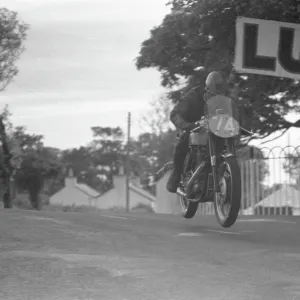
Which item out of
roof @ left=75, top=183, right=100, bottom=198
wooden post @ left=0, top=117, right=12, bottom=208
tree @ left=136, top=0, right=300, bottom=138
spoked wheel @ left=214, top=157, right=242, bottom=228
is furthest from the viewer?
roof @ left=75, top=183, right=100, bottom=198

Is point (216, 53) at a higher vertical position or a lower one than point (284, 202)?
higher

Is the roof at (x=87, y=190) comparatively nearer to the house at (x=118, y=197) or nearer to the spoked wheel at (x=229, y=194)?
the house at (x=118, y=197)

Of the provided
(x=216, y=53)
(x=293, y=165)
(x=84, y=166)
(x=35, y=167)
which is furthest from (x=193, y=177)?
(x=84, y=166)

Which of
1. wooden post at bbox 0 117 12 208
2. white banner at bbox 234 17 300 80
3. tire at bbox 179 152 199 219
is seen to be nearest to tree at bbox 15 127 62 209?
wooden post at bbox 0 117 12 208

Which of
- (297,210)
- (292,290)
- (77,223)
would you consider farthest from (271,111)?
(292,290)

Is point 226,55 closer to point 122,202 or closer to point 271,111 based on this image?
point 271,111

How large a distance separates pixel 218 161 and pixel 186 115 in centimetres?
96

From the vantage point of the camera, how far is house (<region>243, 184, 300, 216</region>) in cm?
1970

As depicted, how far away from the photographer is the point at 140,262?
7.11 meters

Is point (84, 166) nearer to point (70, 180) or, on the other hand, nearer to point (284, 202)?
point (70, 180)

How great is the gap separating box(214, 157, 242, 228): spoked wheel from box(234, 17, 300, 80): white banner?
297 inches

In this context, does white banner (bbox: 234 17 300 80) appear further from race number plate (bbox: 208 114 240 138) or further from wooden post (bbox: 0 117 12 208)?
wooden post (bbox: 0 117 12 208)

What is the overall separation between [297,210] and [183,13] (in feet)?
21.0

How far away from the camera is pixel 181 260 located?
7.32m
